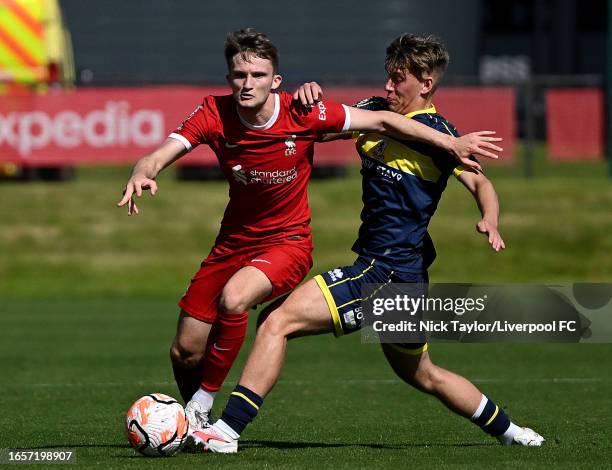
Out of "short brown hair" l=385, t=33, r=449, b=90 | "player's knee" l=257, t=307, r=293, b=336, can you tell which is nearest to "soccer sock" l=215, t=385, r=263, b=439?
"player's knee" l=257, t=307, r=293, b=336

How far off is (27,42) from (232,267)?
51.2 feet

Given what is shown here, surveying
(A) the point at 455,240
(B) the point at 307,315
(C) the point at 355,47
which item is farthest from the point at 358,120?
(C) the point at 355,47

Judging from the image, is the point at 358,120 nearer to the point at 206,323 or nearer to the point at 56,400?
the point at 206,323

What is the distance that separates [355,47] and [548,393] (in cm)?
1857

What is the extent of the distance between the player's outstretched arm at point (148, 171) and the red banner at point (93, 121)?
11.5 m

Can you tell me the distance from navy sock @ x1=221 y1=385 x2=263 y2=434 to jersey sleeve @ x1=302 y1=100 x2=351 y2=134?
1495 millimetres

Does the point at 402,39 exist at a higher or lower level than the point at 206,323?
higher

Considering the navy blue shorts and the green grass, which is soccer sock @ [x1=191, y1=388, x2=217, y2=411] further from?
the navy blue shorts

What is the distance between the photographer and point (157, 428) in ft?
23.1

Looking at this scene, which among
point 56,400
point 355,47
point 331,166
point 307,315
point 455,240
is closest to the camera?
point 307,315

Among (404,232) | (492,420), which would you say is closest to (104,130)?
(404,232)

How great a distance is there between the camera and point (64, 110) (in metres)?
18.7

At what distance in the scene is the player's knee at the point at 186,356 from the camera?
7.80 m

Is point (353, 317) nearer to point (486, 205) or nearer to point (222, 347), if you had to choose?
point (222, 347)
